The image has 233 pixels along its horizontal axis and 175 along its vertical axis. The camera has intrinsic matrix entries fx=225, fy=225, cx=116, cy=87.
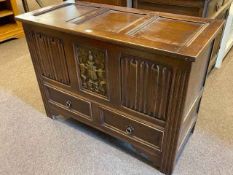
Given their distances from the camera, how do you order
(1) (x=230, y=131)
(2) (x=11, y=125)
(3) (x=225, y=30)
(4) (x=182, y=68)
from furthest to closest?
1. (3) (x=225, y=30)
2. (2) (x=11, y=125)
3. (1) (x=230, y=131)
4. (4) (x=182, y=68)

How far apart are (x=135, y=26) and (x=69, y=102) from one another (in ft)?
2.27

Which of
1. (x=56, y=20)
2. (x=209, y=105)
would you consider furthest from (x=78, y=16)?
(x=209, y=105)

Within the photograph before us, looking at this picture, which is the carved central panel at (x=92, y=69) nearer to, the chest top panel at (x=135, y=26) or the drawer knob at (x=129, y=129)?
the chest top panel at (x=135, y=26)

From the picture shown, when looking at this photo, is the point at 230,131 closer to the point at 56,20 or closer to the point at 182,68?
the point at 182,68

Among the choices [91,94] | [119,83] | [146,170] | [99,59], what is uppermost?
[99,59]

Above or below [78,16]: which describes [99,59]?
below

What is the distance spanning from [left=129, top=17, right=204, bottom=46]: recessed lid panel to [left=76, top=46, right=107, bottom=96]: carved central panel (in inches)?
8.7

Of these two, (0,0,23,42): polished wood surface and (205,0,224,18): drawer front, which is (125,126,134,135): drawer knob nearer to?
(205,0,224,18): drawer front

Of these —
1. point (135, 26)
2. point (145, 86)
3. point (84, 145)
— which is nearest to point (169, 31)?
point (135, 26)

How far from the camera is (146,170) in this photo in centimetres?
135

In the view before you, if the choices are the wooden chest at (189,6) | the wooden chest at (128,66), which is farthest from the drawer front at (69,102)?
the wooden chest at (189,6)

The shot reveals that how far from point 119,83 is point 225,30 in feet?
4.89

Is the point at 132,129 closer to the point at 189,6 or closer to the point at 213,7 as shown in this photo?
the point at 189,6

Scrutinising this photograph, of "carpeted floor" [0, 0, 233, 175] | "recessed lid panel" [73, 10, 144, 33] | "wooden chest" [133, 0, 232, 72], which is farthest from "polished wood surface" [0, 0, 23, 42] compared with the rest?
"recessed lid panel" [73, 10, 144, 33]
